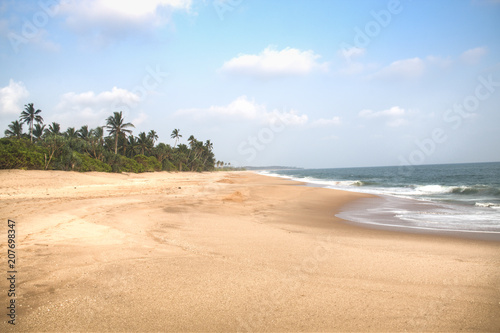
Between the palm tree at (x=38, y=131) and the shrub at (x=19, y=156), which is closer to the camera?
the shrub at (x=19, y=156)

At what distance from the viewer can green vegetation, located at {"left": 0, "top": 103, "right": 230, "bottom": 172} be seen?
97.6 ft

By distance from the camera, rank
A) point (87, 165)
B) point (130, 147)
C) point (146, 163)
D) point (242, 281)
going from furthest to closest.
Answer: point (130, 147) → point (146, 163) → point (87, 165) → point (242, 281)

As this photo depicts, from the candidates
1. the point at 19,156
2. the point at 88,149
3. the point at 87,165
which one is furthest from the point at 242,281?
the point at 88,149

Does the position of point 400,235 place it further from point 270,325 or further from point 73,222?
point 73,222

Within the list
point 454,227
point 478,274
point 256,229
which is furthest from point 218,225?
point 454,227

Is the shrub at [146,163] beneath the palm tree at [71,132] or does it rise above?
beneath

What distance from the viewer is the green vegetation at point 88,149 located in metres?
29.8

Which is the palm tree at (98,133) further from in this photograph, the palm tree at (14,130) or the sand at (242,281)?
the sand at (242,281)

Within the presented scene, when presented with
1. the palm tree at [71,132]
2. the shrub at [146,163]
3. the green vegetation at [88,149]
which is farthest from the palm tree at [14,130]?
the shrub at [146,163]

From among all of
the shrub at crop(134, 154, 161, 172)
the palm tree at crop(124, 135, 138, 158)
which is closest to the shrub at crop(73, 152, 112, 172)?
the shrub at crop(134, 154, 161, 172)

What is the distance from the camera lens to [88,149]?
46344mm

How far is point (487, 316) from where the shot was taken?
3.39 meters

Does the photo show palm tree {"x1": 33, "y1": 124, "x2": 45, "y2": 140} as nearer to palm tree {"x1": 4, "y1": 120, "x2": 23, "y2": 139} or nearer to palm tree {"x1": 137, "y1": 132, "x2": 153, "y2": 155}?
palm tree {"x1": 4, "y1": 120, "x2": 23, "y2": 139}

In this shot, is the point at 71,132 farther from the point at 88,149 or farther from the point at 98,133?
the point at 88,149
